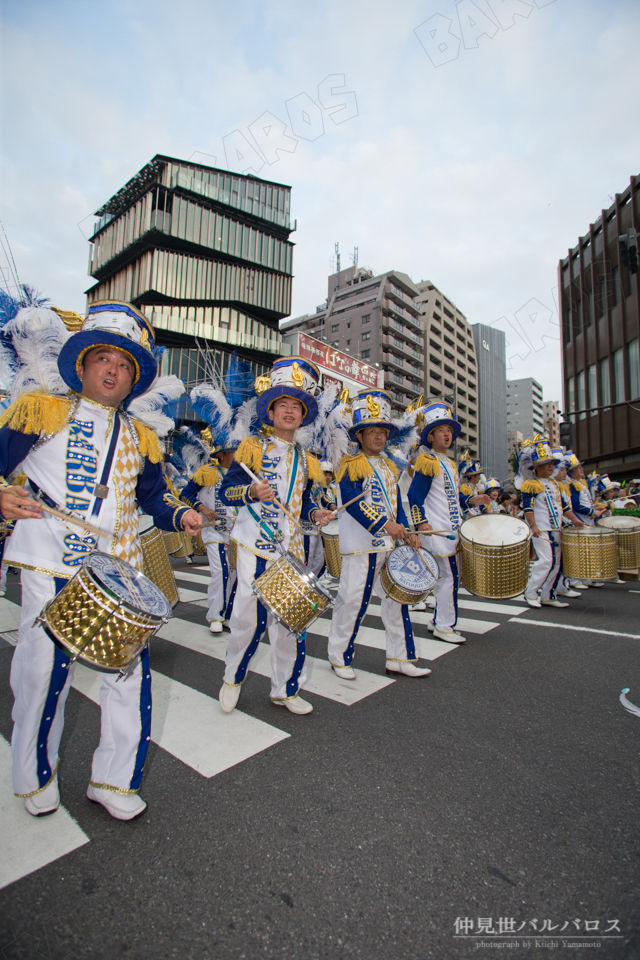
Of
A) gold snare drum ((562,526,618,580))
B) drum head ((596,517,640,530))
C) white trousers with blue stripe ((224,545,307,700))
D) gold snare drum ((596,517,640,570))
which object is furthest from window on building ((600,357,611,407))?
white trousers with blue stripe ((224,545,307,700))

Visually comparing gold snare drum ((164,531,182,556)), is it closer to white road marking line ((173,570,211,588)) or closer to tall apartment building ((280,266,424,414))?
white road marking line ((173,570,211,588))

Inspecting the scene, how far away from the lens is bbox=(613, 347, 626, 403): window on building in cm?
2914

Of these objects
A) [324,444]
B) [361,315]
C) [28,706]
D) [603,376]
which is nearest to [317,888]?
[28,706]

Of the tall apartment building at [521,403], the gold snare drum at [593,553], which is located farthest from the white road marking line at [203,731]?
the tall apartment building at [521,403]

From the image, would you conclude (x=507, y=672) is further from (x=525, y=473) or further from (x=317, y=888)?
(x=525, y=473)

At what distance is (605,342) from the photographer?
1210 inches

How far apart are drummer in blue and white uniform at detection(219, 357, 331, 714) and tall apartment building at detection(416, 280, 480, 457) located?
73.1m

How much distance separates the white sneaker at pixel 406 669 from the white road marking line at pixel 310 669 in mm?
136

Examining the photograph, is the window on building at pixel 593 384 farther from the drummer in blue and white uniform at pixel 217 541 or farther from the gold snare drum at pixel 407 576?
the gold snare drum at pixel 407 576

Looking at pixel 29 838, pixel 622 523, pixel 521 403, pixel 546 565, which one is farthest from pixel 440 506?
pixel 521 403

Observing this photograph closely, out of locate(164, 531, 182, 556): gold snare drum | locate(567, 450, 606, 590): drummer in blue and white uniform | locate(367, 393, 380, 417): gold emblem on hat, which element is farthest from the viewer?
locate(567, 450, 606, 590): drummer in blue and white uniform

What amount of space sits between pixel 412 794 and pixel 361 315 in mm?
72723

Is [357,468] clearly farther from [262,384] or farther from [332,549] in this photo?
[332,549]

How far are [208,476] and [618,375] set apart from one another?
31.3 meters
